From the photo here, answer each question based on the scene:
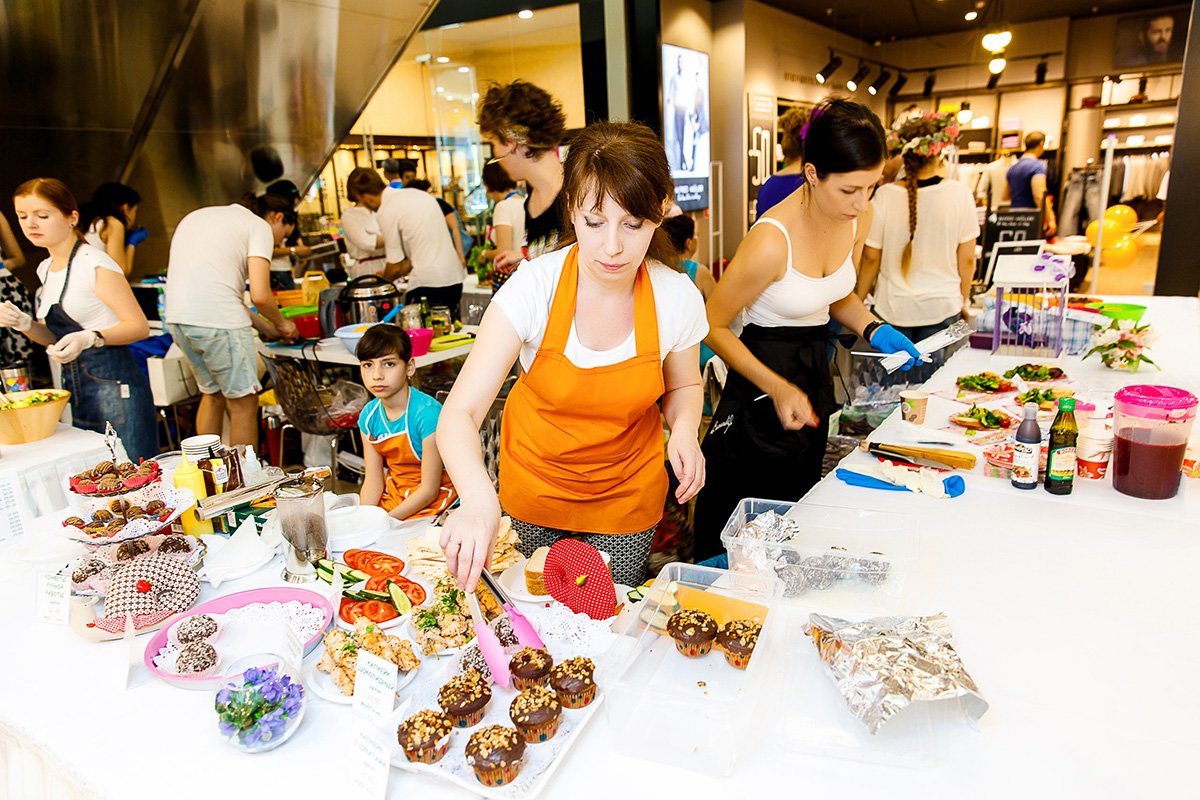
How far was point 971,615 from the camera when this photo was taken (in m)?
1.31

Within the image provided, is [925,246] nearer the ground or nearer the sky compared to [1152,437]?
nearer the sky

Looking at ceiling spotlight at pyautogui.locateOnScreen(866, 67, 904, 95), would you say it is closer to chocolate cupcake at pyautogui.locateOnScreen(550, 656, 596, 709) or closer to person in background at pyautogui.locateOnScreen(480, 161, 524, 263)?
person in background at pyautogui.locateOnScreen(480, 161, 524, 263)

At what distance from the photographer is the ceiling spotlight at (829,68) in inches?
391

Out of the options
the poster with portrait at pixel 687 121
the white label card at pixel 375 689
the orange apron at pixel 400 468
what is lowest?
the orange apron at pixel 400 468

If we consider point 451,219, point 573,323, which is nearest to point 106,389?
point 573,323

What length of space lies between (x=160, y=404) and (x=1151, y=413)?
4495 millimetres

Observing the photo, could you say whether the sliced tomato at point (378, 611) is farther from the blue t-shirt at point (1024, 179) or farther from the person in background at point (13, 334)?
the blue t-shirt at point (1024, 179)

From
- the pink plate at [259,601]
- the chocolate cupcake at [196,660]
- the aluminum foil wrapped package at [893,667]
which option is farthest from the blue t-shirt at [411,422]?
the aluminum foil wrapped package at [893,667]

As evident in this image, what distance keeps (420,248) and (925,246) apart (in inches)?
121

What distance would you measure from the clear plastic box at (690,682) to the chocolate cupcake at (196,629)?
701 millimetres

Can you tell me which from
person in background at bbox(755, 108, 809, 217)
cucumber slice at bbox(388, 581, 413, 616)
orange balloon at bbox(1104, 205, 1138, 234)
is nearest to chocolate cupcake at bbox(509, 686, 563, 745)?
cucumber slice at bbox(388, 581, 413, 616)

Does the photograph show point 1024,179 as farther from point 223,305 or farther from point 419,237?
point 223,305

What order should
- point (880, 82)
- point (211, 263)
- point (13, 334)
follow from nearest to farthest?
point (13, 334), point (211, 263), point (880, 82)

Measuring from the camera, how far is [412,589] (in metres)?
1.44
